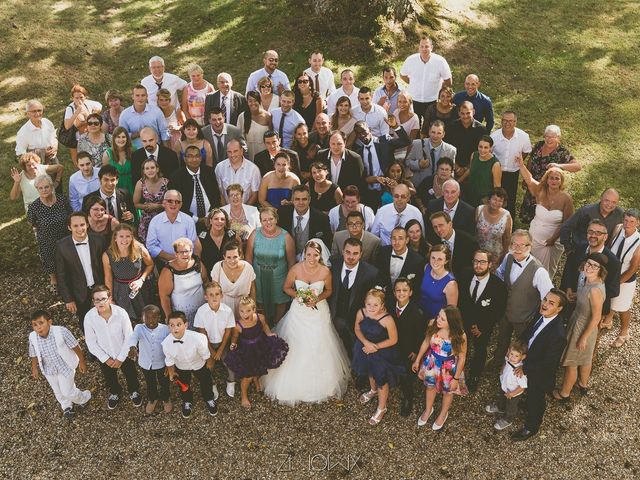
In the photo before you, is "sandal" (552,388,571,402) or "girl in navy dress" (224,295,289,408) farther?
"sandal" (552,388,571,402)

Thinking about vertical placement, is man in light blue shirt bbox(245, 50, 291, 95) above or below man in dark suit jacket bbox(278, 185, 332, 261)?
above

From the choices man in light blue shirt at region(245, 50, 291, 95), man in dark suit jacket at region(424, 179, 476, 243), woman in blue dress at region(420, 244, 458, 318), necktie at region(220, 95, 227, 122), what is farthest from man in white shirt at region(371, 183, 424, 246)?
man in light blue shirt at region(245, 50, 291, 95)

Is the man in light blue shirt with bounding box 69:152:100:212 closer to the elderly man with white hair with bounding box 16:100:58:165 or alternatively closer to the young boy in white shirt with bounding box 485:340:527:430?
the elderly man with white hair with bounding box 16:100:58:165

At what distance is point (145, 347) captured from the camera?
266 inches

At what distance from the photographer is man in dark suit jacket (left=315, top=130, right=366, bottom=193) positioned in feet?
28.0

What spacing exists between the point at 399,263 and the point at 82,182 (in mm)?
4302

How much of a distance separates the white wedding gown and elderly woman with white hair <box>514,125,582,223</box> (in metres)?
3.76

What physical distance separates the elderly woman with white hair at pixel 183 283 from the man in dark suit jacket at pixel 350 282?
1554 mm

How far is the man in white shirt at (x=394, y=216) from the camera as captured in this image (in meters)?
7.67

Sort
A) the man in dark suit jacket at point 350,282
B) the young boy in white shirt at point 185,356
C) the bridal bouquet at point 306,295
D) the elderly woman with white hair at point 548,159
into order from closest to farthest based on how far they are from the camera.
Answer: the young boy in white shirt at point 185,356, the man in dark suit jacket at point 350,282, the bridal bouquet at point 306,295, the elderly woman with white hair at point 548,159

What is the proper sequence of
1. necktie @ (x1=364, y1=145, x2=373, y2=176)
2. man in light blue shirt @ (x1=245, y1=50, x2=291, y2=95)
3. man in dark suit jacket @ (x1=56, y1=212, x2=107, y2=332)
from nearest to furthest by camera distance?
man in dark suit jacket @ (x1=56, y1=212, x2=107, y2=332) → necktie @ (x1=364, y1=145, x2=373, y2=176) → man in light blue shirt @ (x1=245, y1=50, x2=291, y2=95)

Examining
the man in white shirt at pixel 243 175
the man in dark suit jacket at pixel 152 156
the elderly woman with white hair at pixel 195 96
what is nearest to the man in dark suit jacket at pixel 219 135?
the man in white shirt at pixel 243 175

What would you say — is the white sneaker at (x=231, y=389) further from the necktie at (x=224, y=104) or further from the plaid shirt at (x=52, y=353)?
the necktie at (x=224, y=104)

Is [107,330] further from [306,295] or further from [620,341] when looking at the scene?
[620,341]
